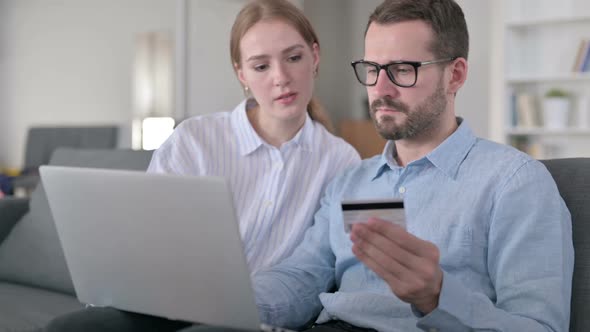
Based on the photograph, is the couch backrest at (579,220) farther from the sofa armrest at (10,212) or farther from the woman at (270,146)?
the sofa armrest at (10,212)

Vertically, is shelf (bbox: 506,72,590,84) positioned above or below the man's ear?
below

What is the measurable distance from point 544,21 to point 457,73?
3614 mm

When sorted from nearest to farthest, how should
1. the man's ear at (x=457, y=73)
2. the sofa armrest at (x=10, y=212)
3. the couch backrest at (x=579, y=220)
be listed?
the couch backrest at (x=579, y=220) → the man's ear at (x=457, y=73) → the sofa armrest at (x=10, y=212)

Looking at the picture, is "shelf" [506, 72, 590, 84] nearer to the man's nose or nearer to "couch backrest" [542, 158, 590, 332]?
"couch backrest" [542, 158, 590, 332]

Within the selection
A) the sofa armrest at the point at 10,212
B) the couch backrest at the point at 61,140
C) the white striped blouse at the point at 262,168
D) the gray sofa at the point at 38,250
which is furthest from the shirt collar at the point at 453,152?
the couch backrest at the point at 61,140

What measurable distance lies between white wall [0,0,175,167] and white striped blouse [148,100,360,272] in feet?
15.2

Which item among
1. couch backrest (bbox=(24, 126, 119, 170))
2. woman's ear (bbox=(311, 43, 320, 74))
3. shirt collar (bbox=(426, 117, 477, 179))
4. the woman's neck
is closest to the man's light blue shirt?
shirt collar (bbox=(426, 117, 477, 179))

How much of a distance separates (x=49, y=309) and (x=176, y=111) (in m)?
3.97

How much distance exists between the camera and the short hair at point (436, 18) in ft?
4.63

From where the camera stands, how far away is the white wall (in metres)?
6.62

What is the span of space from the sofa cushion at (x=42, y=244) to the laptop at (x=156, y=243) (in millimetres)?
987

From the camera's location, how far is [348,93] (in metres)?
7.44

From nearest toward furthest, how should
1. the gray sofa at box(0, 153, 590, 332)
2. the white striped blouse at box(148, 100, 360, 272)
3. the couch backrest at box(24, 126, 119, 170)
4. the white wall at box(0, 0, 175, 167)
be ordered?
the white striped blouse at box(148, 100, 360, 272), the gray sofa at box(0, 153, 590, 332), the couch backrest at box(24, 126, 119, 170), the white wall at box(0, 0, 175, 167)

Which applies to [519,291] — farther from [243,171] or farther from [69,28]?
[69,28]
